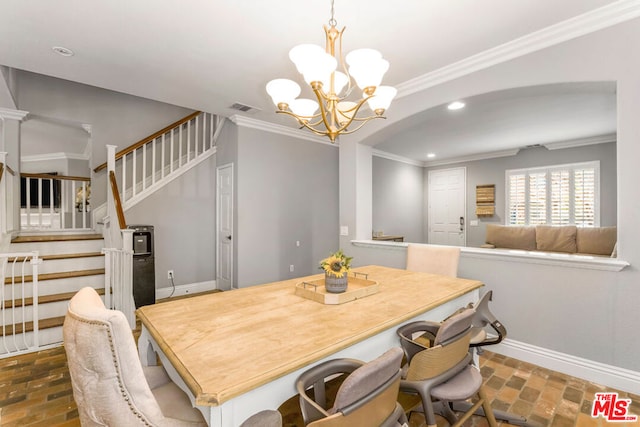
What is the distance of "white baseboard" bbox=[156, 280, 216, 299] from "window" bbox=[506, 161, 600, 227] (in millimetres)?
6094

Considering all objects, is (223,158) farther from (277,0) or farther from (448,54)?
(448,54)

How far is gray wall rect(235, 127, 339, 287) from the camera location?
171 inches

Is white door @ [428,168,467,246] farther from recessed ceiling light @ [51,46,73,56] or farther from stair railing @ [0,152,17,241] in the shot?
→ stair railing @ [0,152,17,241]

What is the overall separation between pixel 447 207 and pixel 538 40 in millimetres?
5401

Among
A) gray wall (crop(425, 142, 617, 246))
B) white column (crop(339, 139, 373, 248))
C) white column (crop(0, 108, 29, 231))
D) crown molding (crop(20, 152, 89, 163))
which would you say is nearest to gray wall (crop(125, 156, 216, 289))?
white column (crop(0, 108, 29, 231))

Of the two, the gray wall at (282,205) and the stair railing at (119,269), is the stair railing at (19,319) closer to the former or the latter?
the stair railing at (119,269)

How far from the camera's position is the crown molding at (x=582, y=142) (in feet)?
17.1

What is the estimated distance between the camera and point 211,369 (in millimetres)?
967

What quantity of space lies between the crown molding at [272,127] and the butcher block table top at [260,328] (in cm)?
297

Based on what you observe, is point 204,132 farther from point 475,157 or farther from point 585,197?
point 585,197

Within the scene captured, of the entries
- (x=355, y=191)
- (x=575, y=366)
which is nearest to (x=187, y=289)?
(x=355, y=191)

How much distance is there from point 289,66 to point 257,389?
9.01ft

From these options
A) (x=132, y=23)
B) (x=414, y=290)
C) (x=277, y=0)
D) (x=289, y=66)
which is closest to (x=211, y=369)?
(x=414, y=290)

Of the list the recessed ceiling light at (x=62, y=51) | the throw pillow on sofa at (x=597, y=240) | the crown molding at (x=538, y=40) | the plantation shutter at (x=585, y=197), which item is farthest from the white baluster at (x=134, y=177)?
the plantation shutter at (x=585, y=197)
